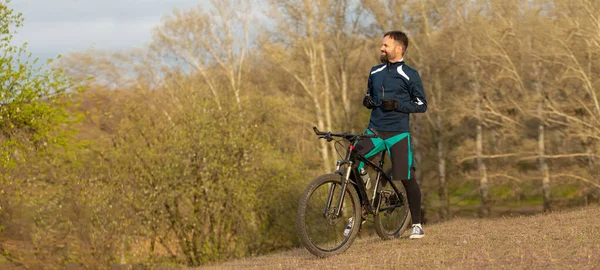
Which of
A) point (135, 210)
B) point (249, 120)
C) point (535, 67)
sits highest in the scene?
point (535, 67)

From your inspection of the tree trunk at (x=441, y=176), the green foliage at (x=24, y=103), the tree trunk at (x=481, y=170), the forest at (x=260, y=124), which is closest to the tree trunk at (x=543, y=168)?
the forest at (x=260, y=124)

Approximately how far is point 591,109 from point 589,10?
5.07 meters

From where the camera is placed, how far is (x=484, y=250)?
6.64 metres

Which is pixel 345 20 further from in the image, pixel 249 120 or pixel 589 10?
pixel 249 120

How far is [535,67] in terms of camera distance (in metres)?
32.4

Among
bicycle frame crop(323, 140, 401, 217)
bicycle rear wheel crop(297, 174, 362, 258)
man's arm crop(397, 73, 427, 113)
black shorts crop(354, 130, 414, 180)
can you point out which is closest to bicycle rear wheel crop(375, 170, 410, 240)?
bicycle frame crop(323, 140, 401, 217)

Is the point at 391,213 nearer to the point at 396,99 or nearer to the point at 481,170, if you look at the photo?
the point at 396,99

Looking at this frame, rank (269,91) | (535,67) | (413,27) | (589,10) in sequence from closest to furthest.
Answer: (589,10), (535,67), (413,27), (269,91)

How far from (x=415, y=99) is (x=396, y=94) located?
10.2 inches

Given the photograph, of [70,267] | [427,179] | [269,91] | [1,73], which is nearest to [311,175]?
[70,267]

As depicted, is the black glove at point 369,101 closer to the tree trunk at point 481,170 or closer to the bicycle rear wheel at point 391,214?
the bicycle rear wheel at point 391,214


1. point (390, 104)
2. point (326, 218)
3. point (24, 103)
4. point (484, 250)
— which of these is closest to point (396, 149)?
point (390, 104)

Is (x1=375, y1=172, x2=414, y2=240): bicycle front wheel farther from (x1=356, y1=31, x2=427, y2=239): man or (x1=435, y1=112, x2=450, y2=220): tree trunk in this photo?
(x1=435, y1=112, x2=450, y2=220): tree trunk

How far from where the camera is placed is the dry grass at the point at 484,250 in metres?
5.95
